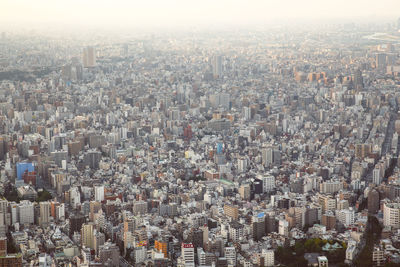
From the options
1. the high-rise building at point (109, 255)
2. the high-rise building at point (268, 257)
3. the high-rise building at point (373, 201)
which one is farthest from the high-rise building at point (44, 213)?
the high-rise building at point (373, 201)

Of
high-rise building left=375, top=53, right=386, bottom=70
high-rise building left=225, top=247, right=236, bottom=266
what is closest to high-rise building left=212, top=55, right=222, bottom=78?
high-rise building left=375, top=53, right=386, bottom=70

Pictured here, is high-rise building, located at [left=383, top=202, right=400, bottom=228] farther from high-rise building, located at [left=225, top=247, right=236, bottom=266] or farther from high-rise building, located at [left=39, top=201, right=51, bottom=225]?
high-rise building, located at [left=39, top=201, right=51, bottom=225]

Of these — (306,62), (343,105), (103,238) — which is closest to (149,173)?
(103,238)

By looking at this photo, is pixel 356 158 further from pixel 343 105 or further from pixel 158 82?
pixel 158 82

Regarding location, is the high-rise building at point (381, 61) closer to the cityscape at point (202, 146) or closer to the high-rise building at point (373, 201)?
the cityscape at point (202, 146)

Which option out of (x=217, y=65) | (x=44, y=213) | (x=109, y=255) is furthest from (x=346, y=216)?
(x=217, y=65)
